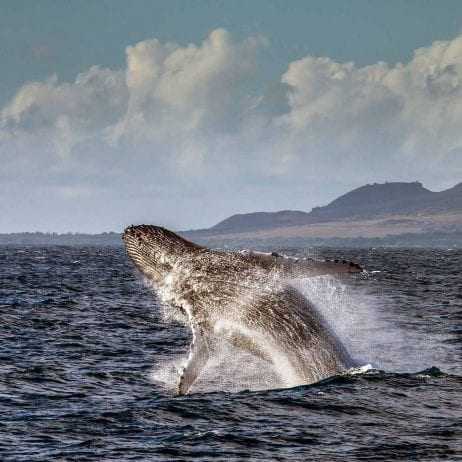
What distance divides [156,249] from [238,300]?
1951mm

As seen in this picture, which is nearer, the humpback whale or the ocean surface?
the ocean surface

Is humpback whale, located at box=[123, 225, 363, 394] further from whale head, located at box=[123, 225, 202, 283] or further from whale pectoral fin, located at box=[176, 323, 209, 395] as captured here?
whale pectoral fin, located at box=[176, 323, 209, 395]

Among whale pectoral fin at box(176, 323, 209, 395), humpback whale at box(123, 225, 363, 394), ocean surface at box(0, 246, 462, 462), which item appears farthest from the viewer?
humpback whale at box(123, 225, 363, 394)

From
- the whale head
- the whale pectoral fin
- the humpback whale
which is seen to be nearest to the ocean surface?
the whale pectoral fin

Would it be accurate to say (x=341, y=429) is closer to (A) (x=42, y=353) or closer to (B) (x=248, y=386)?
(B) (x=248, y=386)

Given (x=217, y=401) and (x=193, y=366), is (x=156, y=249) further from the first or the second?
(x=217, y=401)

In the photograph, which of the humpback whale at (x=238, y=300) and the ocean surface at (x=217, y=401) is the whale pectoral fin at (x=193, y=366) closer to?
the humpback whale at (x=238, y=300)

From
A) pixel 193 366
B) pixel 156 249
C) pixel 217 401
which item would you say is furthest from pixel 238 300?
pixel 217 401

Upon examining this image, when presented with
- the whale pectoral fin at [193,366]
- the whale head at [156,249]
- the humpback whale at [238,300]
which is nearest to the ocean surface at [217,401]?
the whale pectoral fin at [193,366]

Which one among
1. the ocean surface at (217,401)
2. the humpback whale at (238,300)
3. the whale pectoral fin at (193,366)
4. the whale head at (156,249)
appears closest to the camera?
the ocean surface at (217,401)

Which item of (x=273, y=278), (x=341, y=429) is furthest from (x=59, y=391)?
(x=341, y=429)

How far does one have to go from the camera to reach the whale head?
1798cm

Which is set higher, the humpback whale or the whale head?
the whale head

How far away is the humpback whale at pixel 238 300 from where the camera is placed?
57.7 feet
